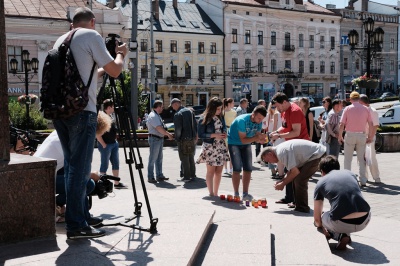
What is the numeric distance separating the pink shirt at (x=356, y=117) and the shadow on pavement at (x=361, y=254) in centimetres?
441

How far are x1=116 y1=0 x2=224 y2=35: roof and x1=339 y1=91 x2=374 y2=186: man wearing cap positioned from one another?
45.6 metres

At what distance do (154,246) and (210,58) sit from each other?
5562 cm

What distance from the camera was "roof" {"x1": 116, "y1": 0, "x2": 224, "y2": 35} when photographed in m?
55.8

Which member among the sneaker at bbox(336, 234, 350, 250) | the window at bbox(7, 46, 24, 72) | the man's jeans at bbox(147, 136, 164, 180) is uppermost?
the window at bbox(7, 46, 24, 72)

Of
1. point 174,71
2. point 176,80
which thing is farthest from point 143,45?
point 176,80

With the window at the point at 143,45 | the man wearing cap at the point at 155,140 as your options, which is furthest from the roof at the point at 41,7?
the man wearing cap at the point at 155,140

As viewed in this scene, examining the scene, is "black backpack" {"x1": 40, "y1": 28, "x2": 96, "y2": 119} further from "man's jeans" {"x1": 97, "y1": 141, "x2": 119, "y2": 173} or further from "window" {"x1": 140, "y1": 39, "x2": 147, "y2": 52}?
"window" {"x1": 140, "y1": 39, "x2": 147, "y2": 52}

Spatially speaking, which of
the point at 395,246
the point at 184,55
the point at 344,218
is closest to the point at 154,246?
the point at 344,218

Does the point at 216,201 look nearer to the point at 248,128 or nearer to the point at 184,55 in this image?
the point at 248,128

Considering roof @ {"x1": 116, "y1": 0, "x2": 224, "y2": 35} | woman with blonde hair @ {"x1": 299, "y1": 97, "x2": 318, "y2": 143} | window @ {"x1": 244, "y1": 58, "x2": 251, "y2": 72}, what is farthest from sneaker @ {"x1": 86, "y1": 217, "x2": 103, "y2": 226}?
window @ {"x1": 244, "y1": 58, "x2": 251, "y2": 72}

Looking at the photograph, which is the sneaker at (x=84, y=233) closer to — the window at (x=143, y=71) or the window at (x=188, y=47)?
the window at (x=143, y=71)

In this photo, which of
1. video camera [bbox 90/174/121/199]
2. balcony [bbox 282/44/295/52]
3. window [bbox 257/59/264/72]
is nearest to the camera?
video camera [bbox 90/174/121/199]

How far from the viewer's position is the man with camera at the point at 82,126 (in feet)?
13.8

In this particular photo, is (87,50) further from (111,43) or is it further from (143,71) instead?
(143,71)
